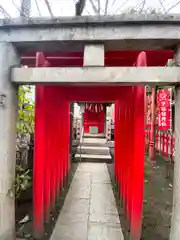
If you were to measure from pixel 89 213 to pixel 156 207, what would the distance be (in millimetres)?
1734

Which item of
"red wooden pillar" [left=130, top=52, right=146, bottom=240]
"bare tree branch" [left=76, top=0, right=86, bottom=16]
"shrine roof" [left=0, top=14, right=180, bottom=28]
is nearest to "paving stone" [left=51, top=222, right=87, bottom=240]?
"red wooden pillar" [left=130, top=52, right=146, bottom=240]

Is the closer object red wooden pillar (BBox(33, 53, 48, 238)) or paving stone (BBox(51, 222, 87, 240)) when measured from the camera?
red wooden pillar (BBox(33, 53, 48, 238))

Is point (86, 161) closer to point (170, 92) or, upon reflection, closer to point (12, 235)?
point (170, 92)

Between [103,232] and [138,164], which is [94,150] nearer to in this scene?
[103,232]

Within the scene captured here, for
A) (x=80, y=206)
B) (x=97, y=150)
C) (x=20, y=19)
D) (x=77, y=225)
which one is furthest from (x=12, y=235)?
(x=97, y=150)

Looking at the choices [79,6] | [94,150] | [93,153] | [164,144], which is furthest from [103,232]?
[164,144]

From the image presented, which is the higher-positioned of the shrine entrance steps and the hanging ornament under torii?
the hanging ornament under torii

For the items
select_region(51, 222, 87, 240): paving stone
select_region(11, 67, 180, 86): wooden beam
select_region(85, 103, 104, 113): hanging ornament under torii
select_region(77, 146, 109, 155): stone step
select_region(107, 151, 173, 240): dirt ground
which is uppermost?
select_region(85, 103, 104, 113): hanging ornament under torii

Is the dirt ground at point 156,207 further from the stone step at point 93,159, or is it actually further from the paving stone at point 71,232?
the stone step at point 93,159

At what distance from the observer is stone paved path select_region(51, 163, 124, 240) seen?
3.57m

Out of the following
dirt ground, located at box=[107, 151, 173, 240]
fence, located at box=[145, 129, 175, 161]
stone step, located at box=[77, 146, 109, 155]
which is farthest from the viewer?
fence, located at box=[145, 129, 175, 161]

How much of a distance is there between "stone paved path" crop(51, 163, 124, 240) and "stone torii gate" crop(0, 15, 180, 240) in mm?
1276

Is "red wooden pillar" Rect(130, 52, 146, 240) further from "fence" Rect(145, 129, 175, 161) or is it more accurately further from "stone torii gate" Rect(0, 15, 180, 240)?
"fence" Rect(145, 129, 175, 161)

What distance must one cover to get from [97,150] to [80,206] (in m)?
6.07
